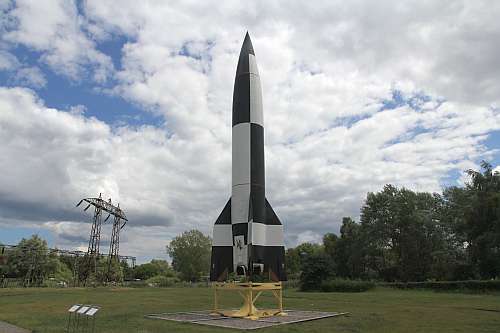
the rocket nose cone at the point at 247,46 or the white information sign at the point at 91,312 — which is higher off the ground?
the rocket nose cone at the point at 247,46

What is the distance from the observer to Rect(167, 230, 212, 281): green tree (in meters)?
69.6

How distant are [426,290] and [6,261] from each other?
5295cm

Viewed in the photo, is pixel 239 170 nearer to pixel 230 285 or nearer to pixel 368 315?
pixel 230 285

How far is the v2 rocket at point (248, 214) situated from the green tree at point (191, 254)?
5237cm

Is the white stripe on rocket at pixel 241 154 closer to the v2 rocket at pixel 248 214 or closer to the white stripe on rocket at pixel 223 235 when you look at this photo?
the v2 rocket at pixel 248 214

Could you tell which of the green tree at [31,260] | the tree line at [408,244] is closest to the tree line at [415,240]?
the tree line at [408,244]

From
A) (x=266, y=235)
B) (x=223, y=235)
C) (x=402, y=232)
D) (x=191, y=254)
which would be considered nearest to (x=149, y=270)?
(x=191, y=254)

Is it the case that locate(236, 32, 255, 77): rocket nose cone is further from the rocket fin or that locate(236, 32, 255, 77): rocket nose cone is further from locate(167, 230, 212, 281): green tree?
locate(167, 230, 212, 281): green tree

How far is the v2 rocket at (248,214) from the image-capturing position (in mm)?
17577

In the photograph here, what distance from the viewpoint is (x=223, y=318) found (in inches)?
649

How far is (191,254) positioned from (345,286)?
37.6 meters

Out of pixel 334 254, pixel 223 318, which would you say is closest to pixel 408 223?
pixel 334 254

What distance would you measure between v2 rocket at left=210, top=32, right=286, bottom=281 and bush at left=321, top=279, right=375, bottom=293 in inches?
837

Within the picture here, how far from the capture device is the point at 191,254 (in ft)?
232
